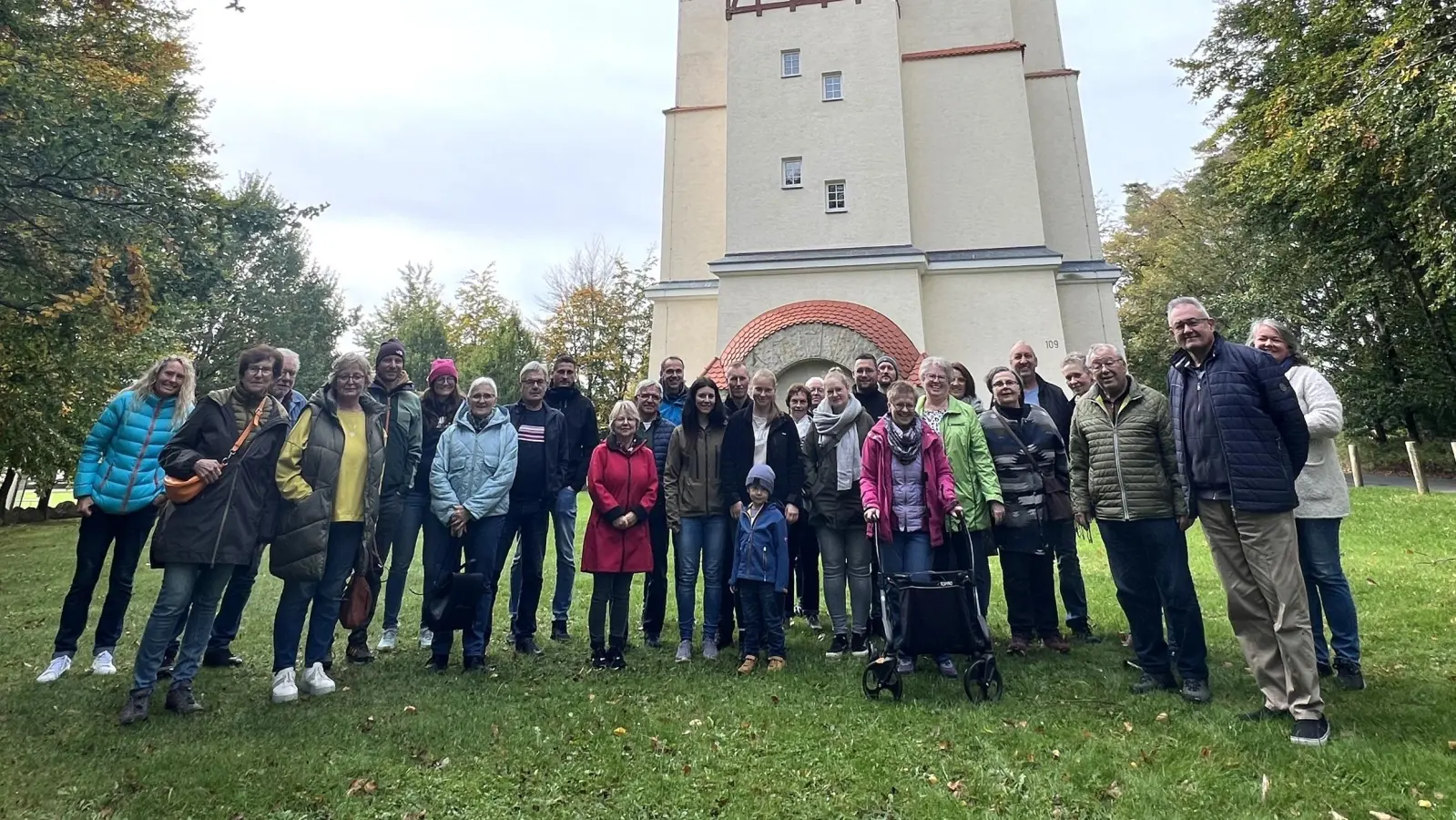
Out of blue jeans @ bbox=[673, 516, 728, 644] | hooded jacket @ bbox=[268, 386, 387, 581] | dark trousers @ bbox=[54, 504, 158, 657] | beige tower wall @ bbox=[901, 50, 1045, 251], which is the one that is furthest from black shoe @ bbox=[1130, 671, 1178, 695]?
beige tower wall @ bbox=[901, 50, 1045, 251]

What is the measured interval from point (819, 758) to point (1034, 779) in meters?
0.89

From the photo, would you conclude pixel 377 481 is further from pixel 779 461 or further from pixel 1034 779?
pixel 1034 779

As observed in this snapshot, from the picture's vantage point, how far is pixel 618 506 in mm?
4574

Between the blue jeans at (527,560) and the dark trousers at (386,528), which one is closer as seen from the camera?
the dark trousers at (386,528)

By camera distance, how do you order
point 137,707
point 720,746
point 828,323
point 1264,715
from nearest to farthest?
point 720,746
point 1264,715
point 137,707
point 828,323

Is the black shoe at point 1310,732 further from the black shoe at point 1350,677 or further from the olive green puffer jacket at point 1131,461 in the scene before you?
the olive green puffer jacket at point 1131,461

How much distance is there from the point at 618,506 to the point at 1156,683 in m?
3.34

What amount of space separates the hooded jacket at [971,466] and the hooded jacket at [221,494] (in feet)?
13.1

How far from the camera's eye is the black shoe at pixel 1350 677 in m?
3.74

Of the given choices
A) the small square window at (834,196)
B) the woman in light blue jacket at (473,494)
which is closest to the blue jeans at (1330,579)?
the woman in light blue jacket at (473,494)

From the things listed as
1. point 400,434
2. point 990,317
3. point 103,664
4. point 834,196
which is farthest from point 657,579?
point 834,196

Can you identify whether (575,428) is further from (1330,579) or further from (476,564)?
(1330,579)

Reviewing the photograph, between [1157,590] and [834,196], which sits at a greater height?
[834,196]

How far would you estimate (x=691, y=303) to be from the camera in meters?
14.8
